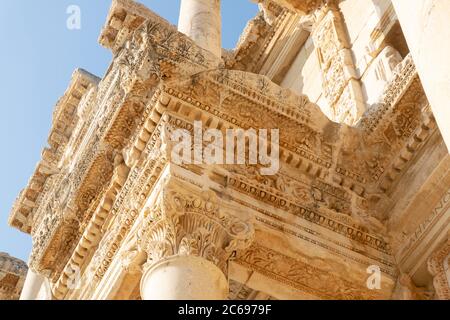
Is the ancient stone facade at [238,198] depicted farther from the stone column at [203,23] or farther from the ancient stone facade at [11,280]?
the ancient stone facade at [11,280]

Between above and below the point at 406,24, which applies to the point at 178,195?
below

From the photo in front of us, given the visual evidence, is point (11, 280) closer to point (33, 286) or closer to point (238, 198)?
point (33, 286)

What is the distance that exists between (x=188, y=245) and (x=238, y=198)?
96 cm

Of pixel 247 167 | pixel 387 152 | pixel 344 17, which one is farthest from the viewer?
pixel 344 17

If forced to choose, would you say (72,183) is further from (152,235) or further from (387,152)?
(387,152)

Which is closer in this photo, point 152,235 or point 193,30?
point 152,235

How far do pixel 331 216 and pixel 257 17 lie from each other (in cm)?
875

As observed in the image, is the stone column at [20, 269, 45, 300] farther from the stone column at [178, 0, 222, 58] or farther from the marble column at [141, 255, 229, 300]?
the marble column at [141, 255, 229, 300]

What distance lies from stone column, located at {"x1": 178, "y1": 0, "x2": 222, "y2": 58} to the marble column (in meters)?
4.53

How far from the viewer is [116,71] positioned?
348 inches

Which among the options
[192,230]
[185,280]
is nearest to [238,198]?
[192,230]

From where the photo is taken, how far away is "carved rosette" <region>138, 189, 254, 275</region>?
22.4ft

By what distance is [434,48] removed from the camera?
16.6ft

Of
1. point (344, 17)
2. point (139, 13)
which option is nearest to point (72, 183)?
point (344, 17)
